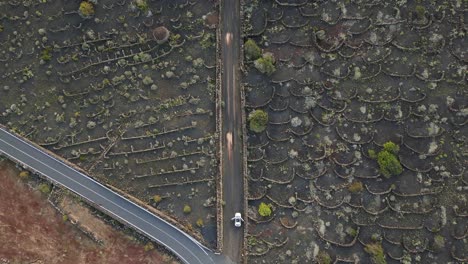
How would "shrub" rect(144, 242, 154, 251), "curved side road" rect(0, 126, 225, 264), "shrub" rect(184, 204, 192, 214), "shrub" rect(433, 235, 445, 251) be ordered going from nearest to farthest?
"shrub" rect(433, 235, 445, 251), "shrub" rect(184, 204, 192, 214), "curved side road" rect(0, 126, 225, 264), "shrub" rect(144, 242, 154, 251)

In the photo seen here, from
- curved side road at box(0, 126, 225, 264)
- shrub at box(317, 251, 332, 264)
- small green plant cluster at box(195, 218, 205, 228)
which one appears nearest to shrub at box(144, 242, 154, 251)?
curved side road at box(0, 126, 225, 264)

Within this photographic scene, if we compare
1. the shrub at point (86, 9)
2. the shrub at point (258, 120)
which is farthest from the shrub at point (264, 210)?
the shrub at point (86, 9)

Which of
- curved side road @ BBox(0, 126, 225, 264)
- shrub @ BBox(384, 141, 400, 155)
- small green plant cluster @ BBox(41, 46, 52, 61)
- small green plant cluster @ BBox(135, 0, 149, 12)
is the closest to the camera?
shrub @ BBox(384, 141, 400, 155)

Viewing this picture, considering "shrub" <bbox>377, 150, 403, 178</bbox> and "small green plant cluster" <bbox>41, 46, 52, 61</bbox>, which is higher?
"small green plant cluster" <bbox>41, 46, 52, 61</bbox>

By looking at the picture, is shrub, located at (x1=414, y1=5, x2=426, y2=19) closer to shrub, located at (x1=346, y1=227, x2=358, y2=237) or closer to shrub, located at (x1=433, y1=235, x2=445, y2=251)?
shrub, located at (x1=433, y1=235, x2=445, y2=251)

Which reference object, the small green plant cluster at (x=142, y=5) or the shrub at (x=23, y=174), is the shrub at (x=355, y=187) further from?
the shrub at (x=23, y=174)

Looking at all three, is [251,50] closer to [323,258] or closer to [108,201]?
[108,201]

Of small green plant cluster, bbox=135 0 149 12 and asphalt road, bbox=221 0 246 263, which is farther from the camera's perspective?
small green plant cluster, bbox=135 0 149 12
